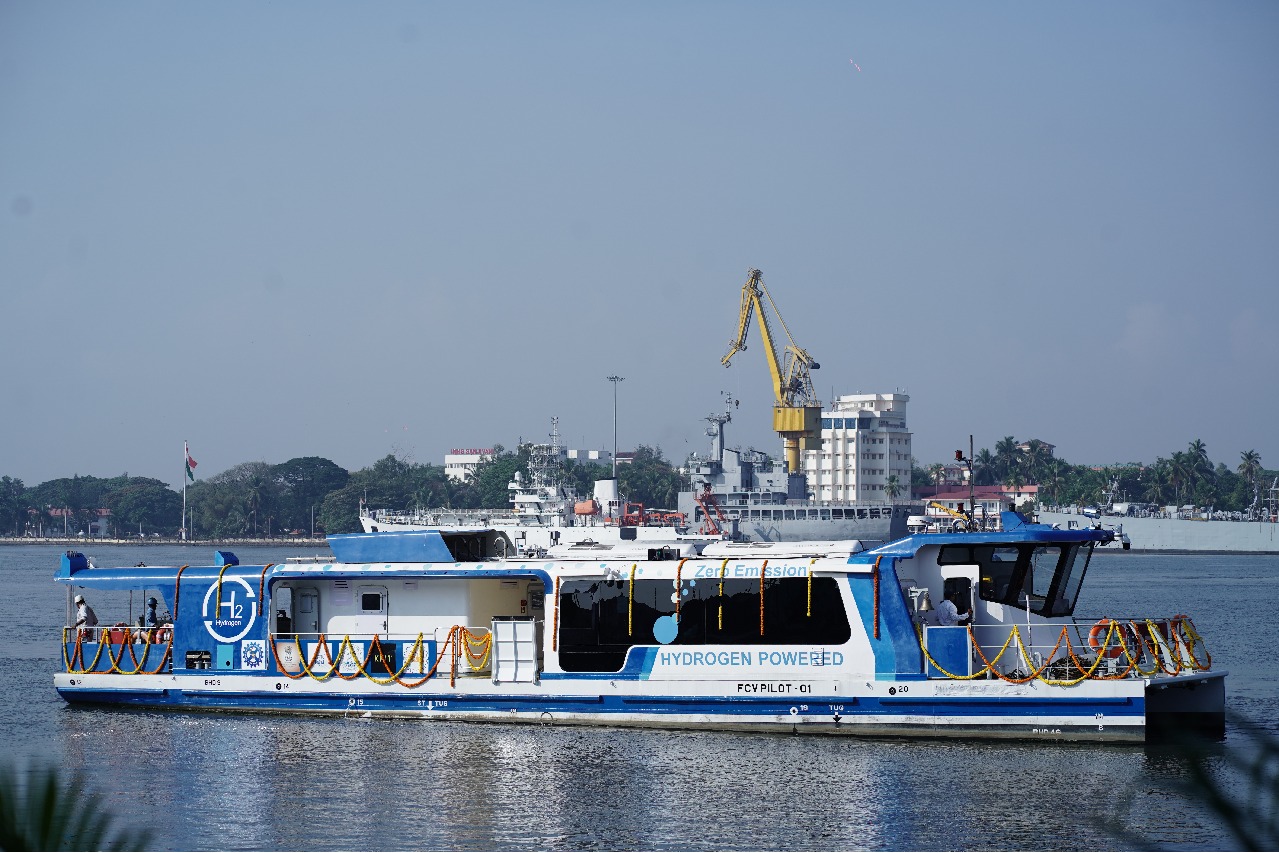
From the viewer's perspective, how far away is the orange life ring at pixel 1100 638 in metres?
22.5

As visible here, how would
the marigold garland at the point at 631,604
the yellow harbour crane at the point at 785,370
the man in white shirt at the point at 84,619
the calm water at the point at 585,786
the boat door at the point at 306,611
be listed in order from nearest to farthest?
the calm water at the point at 585,786 → the marigold garland at the point at 631,604 → the boat door at the point at 306,611 → the man in white shirt at the point at 84,619 → the yellow harbour crane at the point at 785,370

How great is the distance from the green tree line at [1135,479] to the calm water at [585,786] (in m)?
138

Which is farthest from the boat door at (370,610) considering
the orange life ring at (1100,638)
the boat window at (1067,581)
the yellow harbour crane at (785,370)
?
the yellow harbour crane at (785,370)

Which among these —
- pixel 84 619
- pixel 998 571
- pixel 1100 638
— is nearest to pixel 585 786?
pixel 998 571

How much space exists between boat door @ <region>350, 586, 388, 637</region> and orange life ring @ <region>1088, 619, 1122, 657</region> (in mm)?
12952

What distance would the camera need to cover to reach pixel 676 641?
24.2 meters

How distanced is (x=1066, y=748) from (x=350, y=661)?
1301 cm

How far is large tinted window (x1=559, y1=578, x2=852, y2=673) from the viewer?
23.5 metres

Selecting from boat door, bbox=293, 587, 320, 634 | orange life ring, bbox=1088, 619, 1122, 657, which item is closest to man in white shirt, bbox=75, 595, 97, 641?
boat door, bbox=293, 587, 320, 634

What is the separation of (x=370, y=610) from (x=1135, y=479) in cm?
16319

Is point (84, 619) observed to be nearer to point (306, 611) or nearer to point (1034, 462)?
point (306, 611)

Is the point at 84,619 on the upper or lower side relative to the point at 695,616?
lower

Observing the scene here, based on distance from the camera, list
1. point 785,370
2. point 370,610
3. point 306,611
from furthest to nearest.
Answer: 1. point 785,370
2. point 306,611
3. point 370,610

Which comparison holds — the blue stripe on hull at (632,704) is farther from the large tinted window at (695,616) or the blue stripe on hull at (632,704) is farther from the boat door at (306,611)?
the boat door at (306,611)
